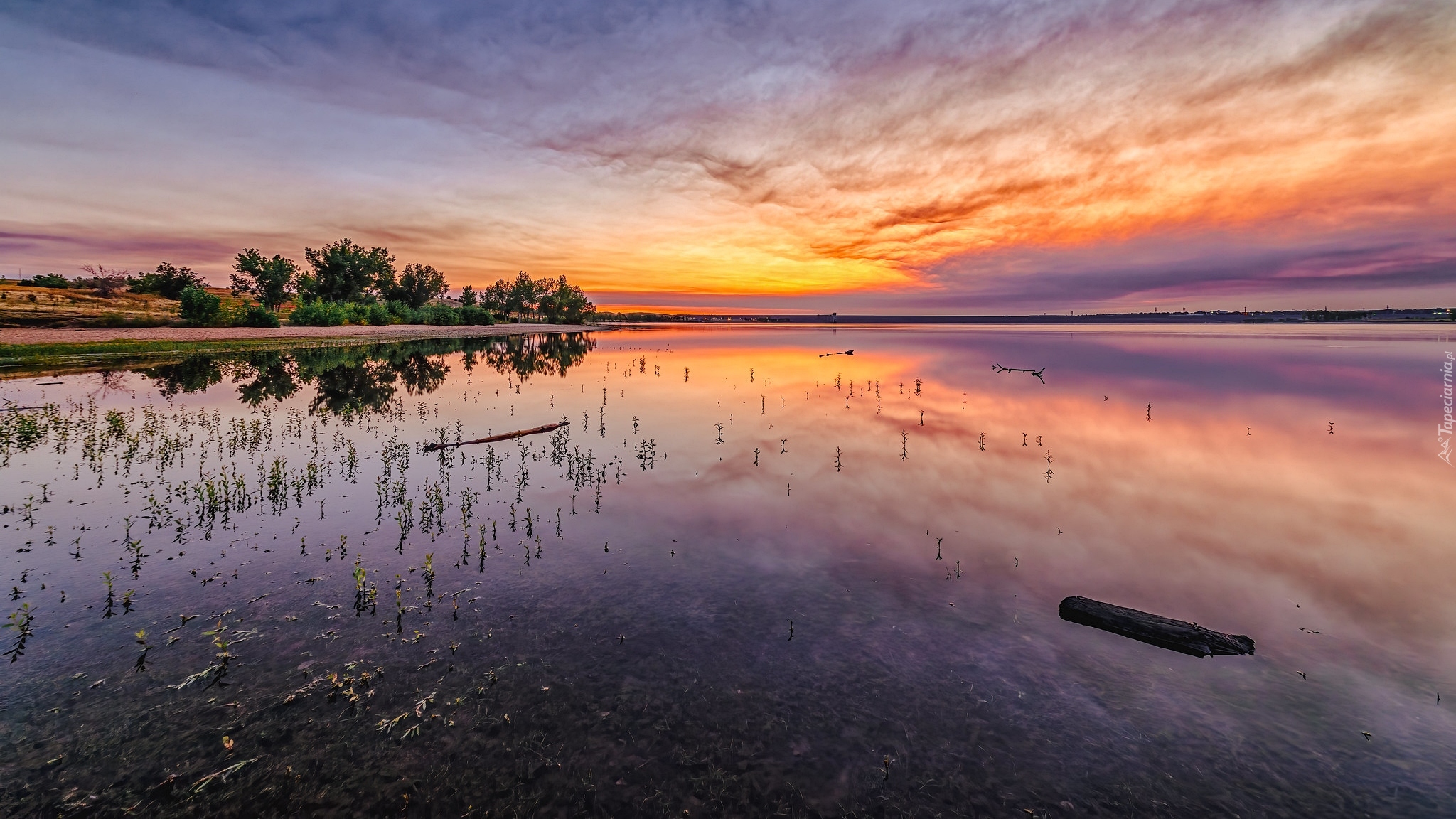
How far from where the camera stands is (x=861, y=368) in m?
56.5

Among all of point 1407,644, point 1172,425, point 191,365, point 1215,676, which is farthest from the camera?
point 191,365

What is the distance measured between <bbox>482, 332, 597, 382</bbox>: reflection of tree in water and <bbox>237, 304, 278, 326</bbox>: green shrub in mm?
32586

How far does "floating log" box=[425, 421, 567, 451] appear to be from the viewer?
19.6 metres

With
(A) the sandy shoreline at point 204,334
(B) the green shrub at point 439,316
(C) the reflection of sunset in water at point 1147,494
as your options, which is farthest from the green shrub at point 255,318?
(C) the reflection of sunset in water at point 1147,494

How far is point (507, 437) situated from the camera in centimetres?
2136

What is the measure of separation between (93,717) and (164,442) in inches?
686

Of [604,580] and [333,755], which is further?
[604,580]

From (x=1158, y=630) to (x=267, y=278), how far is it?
14473 cm

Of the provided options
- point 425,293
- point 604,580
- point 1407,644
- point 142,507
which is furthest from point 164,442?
point 425,293

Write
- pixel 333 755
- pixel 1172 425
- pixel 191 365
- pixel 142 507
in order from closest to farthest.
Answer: pixel 333 755 < pixel 142 507 < pixel 1172 425 < pixel 191 365

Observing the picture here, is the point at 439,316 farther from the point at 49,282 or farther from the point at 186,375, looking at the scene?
the point at 186,375

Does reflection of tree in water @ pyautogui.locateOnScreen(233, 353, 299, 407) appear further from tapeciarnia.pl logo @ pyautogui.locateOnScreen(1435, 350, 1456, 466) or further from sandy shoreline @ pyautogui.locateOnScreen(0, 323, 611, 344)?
tapeciarnia.pl logo @ pyautogui.locateOnScreen(1435, 350, 1456, 466)

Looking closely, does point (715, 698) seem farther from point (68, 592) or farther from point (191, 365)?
point (191, 365)

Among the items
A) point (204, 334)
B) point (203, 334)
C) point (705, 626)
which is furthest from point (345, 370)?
point (705, 626)
